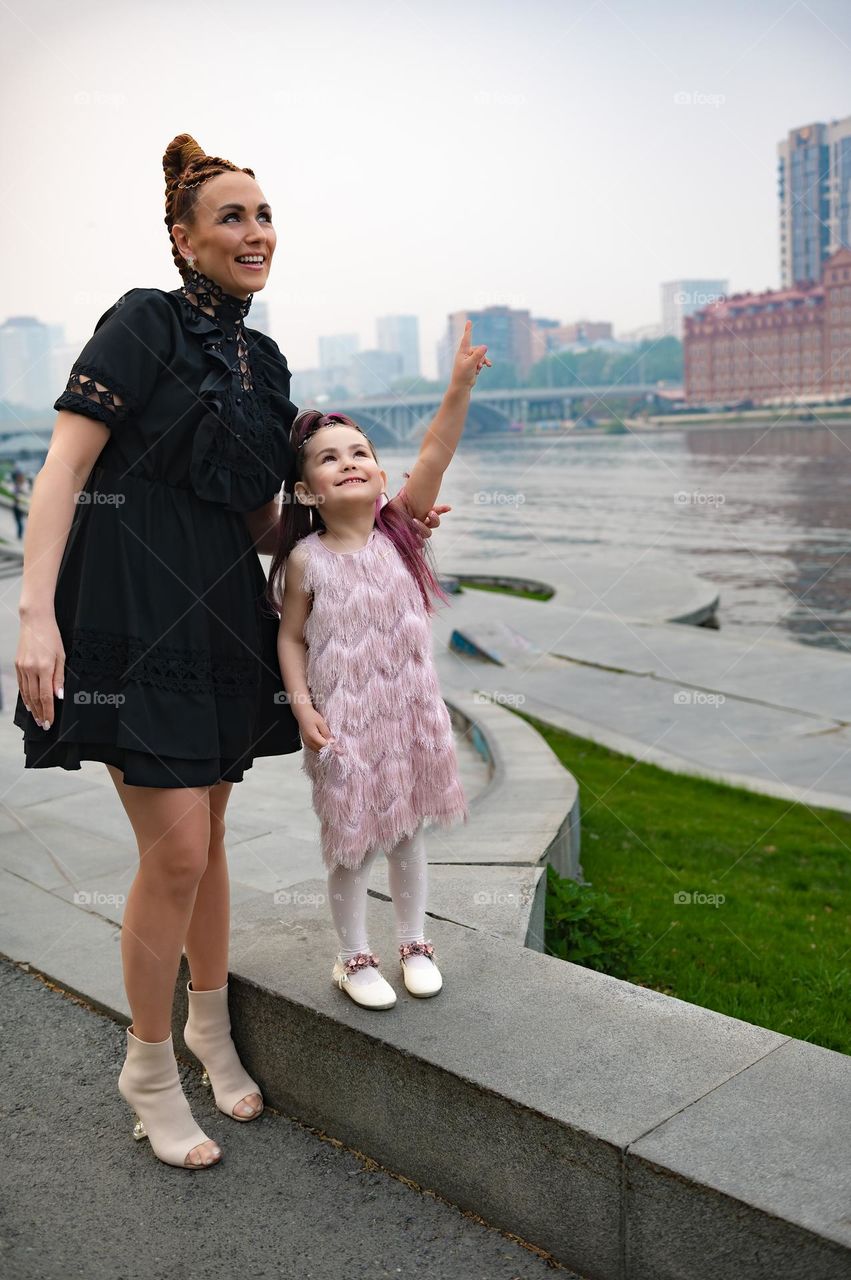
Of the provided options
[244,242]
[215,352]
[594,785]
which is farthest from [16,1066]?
[594,785]

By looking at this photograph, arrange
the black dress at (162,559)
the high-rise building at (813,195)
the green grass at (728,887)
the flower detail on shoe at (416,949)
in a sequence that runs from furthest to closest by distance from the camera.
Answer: the high-rise building at (813,195) < the green grass at (728,887) < the flower detail on shoe at (416,949) < the black dress at (162,559)

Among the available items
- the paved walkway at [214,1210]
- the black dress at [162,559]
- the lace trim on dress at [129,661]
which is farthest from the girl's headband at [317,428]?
the paved walkway at [214,1210]

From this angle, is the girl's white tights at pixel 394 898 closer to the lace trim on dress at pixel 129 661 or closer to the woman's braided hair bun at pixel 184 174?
the lace trim on dress at pixel 129 661

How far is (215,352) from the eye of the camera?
2.34 meters

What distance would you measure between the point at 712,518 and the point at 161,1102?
2528cm

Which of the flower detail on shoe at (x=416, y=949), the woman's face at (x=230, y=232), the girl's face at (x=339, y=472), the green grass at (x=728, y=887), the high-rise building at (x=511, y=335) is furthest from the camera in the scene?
the high-rise building at (x=511, y=335)

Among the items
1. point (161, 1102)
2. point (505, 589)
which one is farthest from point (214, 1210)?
point (505, 589)

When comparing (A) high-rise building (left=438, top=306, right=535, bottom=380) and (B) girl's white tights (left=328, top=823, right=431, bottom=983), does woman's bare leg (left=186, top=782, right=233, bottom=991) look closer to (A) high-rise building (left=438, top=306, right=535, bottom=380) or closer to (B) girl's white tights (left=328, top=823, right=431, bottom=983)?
(B) girl's white tights (left=328, top=823, right=431, bottom=983)

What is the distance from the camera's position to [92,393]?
7.15ft

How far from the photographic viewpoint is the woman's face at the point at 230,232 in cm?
233

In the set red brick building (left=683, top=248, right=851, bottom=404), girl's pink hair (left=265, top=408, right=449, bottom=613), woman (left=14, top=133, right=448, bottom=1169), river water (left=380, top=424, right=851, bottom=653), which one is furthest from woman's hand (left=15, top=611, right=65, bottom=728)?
red brick building (left=683, top=248, right=851, bottom=404)

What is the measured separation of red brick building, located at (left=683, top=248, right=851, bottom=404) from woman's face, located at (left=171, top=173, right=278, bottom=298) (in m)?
97.0

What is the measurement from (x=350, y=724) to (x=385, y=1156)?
2.82ft

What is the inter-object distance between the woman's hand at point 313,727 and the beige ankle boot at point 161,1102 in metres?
0.68
